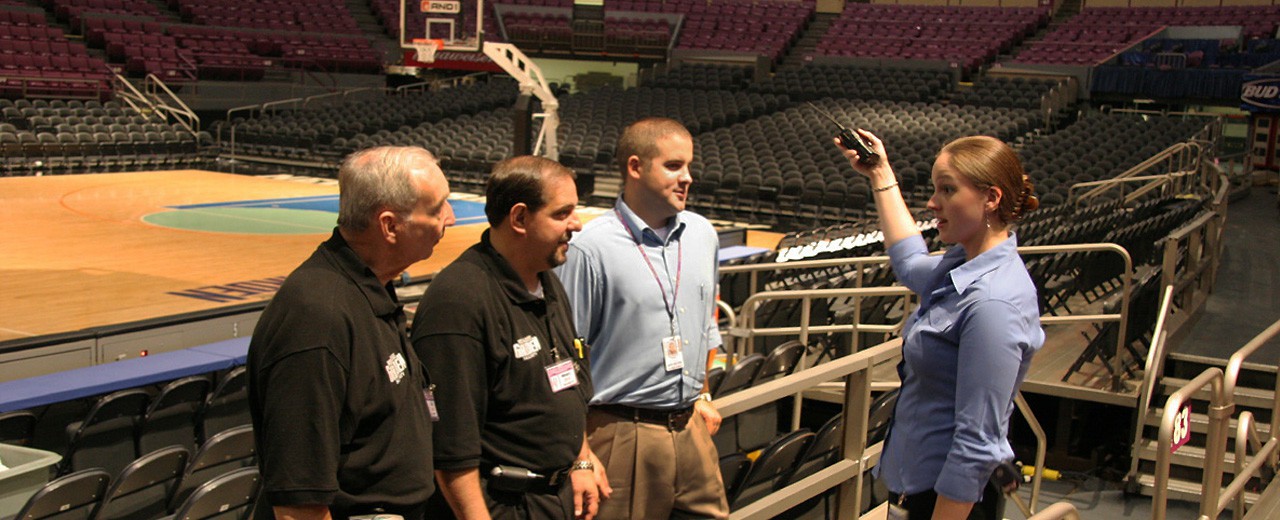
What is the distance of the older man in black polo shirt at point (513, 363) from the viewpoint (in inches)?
80.4

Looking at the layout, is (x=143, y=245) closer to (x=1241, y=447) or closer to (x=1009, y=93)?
(x=1241, y=447)

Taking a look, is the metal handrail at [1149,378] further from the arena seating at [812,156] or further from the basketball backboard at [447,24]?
the basketball backboard at [447,24]

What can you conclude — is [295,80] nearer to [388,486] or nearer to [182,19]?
[182,19]

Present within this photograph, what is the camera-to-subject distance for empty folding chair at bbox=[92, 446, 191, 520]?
3.98 m

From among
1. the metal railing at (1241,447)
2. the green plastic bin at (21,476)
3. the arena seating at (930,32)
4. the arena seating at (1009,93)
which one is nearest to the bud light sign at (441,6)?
the arena seating at (1009,93)

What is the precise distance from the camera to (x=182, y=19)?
27.5 m

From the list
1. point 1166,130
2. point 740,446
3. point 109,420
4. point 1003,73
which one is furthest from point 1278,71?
point 109,420

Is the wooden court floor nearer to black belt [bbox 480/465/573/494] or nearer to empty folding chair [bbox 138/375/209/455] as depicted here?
empty folding chair [bbox 138/375/209/455]

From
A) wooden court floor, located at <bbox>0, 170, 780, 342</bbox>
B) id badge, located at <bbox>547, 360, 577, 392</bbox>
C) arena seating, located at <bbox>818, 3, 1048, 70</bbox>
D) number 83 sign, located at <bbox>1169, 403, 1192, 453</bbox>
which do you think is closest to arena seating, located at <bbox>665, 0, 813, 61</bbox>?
arena seating, located at <bbox>818, 3, 1048, 70</bbox>

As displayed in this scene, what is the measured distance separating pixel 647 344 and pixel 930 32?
89.1ft

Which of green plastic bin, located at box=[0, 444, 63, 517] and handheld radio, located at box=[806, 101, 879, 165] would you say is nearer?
handheld radio, located at box=[806, 101, 879, 165]

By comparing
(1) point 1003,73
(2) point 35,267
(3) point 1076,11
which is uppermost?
(3) point 1076,11

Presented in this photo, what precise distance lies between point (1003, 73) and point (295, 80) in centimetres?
1681

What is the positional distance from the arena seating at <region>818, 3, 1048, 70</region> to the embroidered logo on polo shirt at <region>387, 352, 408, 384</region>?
987 inches
